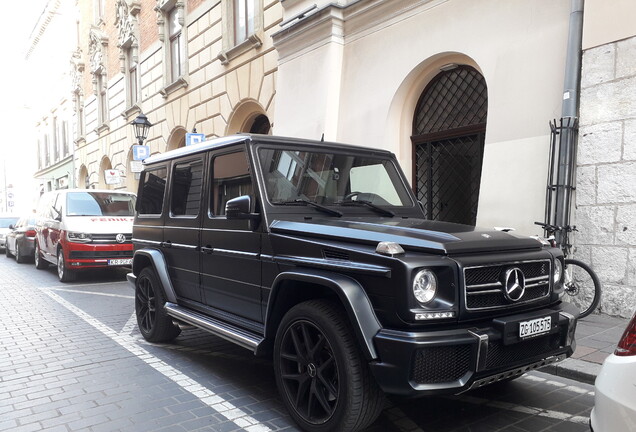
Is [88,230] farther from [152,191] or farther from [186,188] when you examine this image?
[186,188]

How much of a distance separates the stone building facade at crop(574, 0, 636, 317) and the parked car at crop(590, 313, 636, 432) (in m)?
4.29

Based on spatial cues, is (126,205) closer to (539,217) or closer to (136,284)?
(136,284)

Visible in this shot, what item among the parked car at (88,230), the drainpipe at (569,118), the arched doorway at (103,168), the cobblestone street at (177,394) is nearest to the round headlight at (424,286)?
the cobblestone street at (177,394)

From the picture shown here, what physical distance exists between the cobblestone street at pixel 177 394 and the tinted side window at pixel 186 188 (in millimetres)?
1473

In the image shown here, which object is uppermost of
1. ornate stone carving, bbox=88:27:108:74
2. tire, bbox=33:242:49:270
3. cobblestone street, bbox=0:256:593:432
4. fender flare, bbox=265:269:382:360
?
ornate stone carving, bbox=88:27:108:74

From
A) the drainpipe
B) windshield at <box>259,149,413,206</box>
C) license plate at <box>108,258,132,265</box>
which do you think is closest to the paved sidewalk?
the drainpipe

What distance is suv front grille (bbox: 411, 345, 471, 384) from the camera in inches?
104

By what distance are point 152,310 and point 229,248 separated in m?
1.90

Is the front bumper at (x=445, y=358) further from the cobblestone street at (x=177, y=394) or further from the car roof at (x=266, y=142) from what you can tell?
the car roof at (x=266, y=142)

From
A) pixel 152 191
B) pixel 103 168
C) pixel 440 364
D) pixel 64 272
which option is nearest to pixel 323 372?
pixel 440 364

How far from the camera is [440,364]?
2.67 meters

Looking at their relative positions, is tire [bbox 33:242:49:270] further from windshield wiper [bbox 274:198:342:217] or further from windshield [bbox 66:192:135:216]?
windshield wiper [bbox 274:198:342:217]

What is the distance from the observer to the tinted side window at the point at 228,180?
3988 mm

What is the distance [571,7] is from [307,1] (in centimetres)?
579
